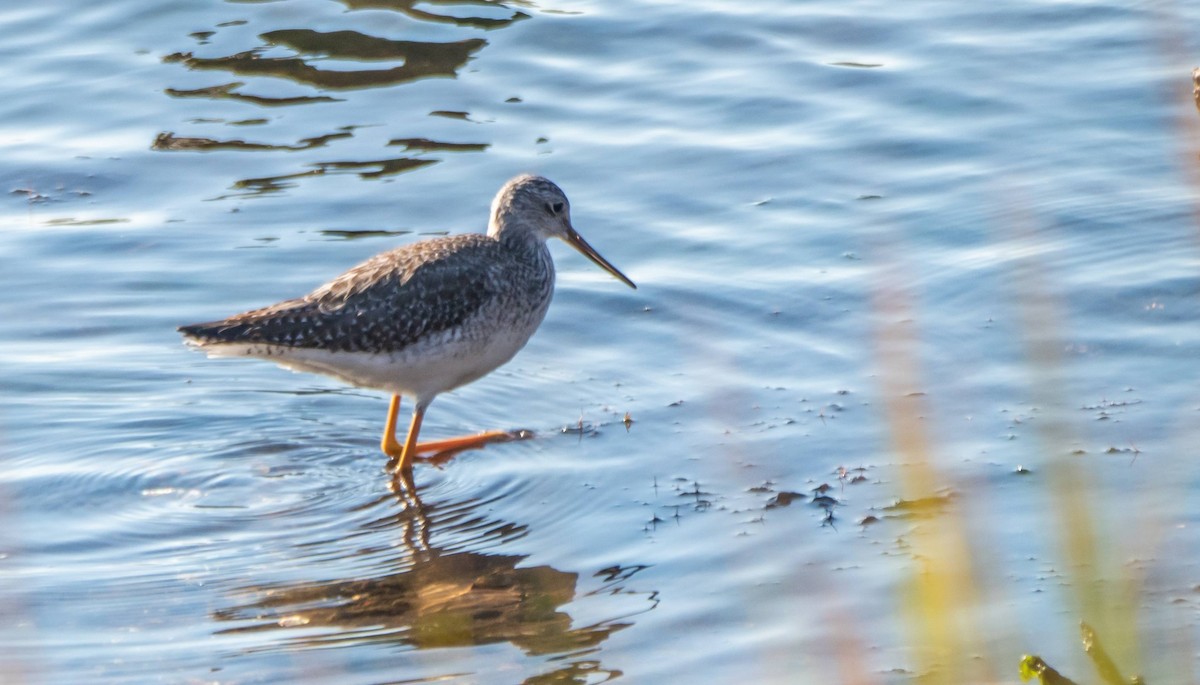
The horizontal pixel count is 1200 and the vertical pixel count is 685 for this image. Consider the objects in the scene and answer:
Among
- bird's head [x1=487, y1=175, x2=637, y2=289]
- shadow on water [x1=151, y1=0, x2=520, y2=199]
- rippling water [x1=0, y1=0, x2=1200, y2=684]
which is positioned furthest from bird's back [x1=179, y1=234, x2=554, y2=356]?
shadow on water [x1=151, y1=0, x2=520, y2=199]

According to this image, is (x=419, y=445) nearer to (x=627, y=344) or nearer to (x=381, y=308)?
(x=381, y=308)

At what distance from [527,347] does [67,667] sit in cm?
360

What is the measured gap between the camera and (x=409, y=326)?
741 cm

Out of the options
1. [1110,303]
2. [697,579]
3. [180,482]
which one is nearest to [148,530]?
[180,482]

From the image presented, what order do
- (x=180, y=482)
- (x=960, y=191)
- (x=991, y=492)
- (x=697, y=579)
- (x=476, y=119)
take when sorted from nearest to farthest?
(x=697, y=579), (x=991, y=492), (x=180, y=482), (x=960, y=191), (x=476, y=119)

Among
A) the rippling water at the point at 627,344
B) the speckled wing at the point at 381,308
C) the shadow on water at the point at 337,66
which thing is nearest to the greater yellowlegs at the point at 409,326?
the speckled wing at the point at 381,308

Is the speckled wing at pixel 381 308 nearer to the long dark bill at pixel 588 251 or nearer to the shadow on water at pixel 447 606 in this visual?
the long dark bill at pixel 588 251

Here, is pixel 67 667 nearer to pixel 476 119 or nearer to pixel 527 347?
pixel 527 347

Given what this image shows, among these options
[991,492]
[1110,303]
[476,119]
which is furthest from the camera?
[476,119]

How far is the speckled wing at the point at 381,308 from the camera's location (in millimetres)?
7219

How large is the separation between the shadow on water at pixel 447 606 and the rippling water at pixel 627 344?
0.07 ft

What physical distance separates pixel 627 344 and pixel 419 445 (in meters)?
1.37

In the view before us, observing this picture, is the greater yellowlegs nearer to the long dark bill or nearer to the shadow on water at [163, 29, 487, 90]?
the long dark bill

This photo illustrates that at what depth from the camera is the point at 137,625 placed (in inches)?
228
